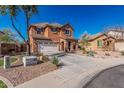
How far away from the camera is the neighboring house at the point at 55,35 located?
2912cm

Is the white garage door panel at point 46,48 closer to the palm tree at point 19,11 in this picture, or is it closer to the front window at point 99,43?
the palm tree at point 19,11

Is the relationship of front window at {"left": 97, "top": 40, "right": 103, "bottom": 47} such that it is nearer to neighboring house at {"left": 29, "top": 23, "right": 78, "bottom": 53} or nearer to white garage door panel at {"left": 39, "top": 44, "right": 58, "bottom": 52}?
neighboring house at {"left": 29, "top": 23, "right": 78, "bottom": 53}

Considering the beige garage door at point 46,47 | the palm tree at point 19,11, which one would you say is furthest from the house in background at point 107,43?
the palm tree at point 19,11

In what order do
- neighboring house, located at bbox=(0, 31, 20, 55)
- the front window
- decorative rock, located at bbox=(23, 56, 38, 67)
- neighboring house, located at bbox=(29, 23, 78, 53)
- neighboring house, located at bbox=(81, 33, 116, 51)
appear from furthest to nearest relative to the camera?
the front window
neighboring house, located at bbox=(81, 33, 116, 51)
neighboring house, located at bbox=(29, 23, 78, 53)
neighboring house, located at bbox=(0, 31, 20, 55)
decorative rock, located at bbox=(23, 56, 38, 67)

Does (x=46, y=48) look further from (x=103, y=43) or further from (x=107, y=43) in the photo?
(x=107, y=43)

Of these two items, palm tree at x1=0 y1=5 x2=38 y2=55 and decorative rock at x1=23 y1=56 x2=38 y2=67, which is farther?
palm tree at x1=0 y1=5 x2=38 y2=55

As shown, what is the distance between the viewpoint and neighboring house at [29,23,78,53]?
29.1 m

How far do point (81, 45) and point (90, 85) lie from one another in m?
26.2

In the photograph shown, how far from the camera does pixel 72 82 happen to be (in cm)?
919

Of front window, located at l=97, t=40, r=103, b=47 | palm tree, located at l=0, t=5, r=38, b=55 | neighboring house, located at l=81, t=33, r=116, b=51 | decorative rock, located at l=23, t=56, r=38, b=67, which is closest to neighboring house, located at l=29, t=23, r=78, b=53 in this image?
neighboring house, located at l=81, t=33, r=116, b=51

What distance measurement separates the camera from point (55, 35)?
1224 inches

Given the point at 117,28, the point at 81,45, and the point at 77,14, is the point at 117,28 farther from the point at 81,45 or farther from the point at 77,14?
the point at 77,14

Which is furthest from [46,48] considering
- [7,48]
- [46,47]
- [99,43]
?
[99,43]
